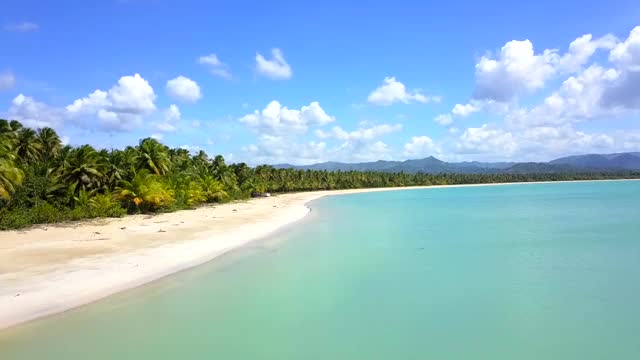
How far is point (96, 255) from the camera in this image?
24.4 meters

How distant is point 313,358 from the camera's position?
1239 cm

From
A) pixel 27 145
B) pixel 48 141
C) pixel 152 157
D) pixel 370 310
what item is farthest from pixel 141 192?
pixel 370 310

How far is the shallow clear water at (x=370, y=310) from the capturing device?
511 inches

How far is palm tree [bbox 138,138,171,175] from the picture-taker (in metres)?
55.4

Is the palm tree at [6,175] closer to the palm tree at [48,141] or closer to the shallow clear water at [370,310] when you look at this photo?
the shallow clear water at [370,310]

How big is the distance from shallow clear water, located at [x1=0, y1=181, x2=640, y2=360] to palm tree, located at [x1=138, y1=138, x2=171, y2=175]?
2838cm

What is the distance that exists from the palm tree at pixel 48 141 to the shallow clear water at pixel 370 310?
3588 centimetres

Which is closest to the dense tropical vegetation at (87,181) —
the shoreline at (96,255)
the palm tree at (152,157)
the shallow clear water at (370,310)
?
the palm tree at (152,157)

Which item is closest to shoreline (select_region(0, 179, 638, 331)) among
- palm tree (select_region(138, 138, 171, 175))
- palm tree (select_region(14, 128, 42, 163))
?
palm tree (select_region(138, 138, 171, 175))

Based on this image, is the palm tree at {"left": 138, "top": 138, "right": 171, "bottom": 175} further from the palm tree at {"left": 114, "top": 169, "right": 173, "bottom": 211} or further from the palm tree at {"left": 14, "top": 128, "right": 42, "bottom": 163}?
the palm tree at {"left": 14, "top": 128, "right": 42, "bottom": 163}

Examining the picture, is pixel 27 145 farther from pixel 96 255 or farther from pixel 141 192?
pixel 96 255

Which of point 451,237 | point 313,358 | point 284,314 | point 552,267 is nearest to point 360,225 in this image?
point 451,237

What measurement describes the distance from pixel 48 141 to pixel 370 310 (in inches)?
2020

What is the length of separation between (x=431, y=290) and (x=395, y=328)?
17.5 ft
